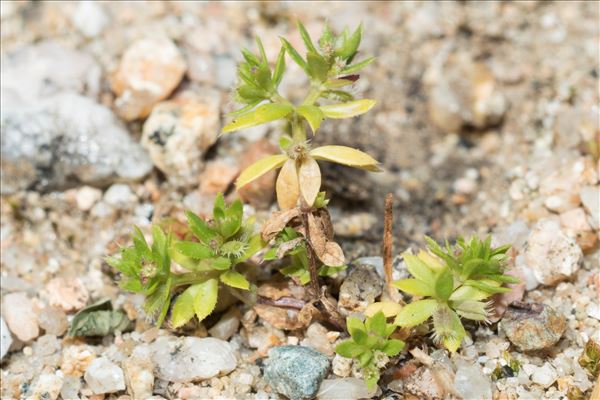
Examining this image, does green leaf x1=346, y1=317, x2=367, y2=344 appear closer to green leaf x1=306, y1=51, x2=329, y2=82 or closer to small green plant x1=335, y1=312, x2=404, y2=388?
small green plant x1=335, y1=312, x2=404, y2=388

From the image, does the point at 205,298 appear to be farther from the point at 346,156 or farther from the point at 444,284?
the point at 444,284

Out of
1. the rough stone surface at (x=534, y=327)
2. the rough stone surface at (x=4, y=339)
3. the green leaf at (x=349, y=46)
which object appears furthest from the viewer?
the rough stone surface at (x=4, y=339)

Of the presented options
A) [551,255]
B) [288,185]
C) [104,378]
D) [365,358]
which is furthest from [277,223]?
[551,255]

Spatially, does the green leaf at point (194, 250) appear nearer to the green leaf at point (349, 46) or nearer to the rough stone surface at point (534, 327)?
the green leaf at point (349, 46)

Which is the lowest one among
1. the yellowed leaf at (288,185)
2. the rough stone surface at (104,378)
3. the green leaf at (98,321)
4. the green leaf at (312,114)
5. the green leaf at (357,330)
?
the rough stone surface at (104,378)

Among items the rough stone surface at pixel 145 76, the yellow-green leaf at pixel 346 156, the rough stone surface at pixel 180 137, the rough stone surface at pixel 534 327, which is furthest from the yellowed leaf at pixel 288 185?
the rough stone surface at pixel 145 76

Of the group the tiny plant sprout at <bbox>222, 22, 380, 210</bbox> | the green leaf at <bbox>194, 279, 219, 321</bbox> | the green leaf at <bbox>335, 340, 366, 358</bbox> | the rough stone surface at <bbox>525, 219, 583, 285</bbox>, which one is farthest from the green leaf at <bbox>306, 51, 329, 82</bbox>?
the rough stone surface at <bbox>525, 219, 583, 285</bbox>
